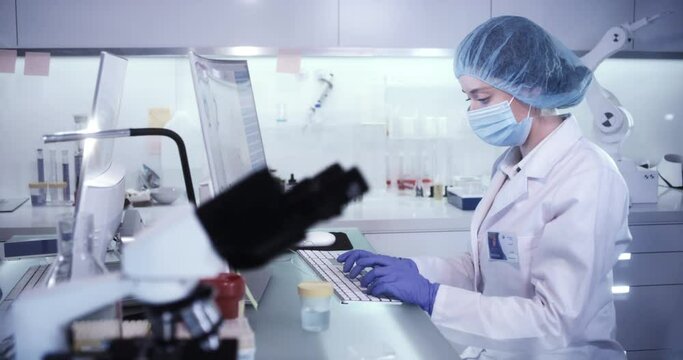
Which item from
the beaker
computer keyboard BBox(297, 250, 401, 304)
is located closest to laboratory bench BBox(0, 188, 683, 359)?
computer keyboard BBox(297, 250, 401, 304)

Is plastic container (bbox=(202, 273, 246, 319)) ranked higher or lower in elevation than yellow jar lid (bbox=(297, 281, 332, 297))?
higher

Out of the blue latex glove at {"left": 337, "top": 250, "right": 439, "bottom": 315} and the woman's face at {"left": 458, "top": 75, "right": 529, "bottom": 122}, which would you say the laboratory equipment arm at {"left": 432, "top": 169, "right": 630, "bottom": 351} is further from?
the woman's face at {"left": 458, "top": 75, "right": 529, "bottom": 122}

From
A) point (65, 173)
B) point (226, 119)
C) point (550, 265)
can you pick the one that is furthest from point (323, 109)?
point (550, 265)

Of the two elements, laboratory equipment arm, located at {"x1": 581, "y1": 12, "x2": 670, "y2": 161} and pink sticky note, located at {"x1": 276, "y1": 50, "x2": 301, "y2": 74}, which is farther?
pink sticky note, located at {"x1": 276, "y1": 50, "x2": 301, "y2": 74}

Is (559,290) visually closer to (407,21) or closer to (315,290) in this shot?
(315,290)

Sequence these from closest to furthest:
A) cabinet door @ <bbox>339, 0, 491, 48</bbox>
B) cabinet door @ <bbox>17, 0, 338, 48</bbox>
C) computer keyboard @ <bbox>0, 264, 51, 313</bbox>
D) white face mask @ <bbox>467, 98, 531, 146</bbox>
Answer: computer keyboard @ <bbox>0, 264, 51, 313</bbox> → white face mask @ <bbox>467, 98, 531, 146</bbox> → cabinet door @ <bbox>17, 0, 338, 48</bbox> → cabinet door @ <bbox>339, 0, 491, 48</bbox>

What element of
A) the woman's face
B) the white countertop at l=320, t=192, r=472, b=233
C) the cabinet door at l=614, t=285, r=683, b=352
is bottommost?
the cabinet door at l=614, t=285, r=683, b=352

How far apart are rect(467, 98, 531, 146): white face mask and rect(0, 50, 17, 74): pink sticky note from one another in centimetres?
197

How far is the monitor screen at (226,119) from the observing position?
42.5 inches

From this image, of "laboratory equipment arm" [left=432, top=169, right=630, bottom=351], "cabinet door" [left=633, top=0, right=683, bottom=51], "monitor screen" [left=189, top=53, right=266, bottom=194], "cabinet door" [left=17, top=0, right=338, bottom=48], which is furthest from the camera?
"cabinet door" [left=633, top=0, right=683, bottom=51]

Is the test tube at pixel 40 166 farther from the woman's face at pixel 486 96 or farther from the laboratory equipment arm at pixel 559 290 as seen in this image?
the laboratory equipment arm at pixel 559 290

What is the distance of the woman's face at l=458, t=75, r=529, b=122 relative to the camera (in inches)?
64.0

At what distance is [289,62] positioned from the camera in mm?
2703

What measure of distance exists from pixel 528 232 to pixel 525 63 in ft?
1.39
